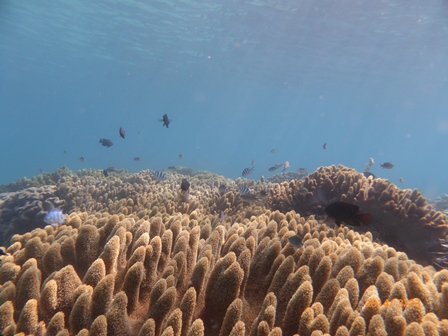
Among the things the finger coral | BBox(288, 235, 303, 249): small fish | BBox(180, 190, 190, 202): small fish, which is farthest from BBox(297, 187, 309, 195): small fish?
BBox(288, 235, 303, 249): small fish

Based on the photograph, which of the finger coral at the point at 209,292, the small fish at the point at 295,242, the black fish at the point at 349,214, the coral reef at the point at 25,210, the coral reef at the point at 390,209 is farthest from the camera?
the coral reef at the point at 25,210

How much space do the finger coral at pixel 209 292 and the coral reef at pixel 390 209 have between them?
3375 mm

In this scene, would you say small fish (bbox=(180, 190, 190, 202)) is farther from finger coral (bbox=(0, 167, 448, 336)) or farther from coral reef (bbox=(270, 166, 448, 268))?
finger coral (bbox=(0, 167, 448, 336))

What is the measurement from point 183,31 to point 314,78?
22570 mm

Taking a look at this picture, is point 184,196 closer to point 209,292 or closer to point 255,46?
point 209,292

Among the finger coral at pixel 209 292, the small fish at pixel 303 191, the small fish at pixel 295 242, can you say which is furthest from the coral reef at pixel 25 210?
the small fish at pixel 295 242

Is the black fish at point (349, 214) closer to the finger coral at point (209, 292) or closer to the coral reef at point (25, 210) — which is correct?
the finger coral at point (209, 292)

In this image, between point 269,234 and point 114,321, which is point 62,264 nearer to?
point 114,321

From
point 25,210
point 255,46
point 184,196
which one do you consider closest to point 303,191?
point 184,196

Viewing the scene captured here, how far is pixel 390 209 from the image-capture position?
5980 mm

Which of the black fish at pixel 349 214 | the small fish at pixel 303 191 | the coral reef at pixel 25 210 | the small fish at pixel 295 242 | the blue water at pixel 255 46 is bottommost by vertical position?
the coral reef at pixel 25 210

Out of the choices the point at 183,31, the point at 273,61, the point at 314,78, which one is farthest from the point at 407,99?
the point at 183,31

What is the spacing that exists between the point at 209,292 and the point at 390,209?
517 centimetres

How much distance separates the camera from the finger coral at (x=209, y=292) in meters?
1.84
